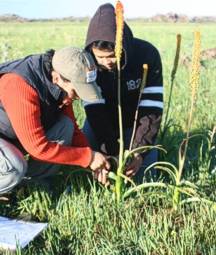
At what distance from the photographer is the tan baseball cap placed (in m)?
2.73

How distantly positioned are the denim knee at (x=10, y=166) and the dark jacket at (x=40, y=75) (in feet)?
0.90

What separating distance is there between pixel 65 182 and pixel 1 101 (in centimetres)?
71

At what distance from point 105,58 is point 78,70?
1.33 feet

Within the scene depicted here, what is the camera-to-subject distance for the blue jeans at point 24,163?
2.96 metres

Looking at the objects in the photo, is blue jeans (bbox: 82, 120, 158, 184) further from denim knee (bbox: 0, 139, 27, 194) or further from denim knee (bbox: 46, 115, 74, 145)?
denim knee (bbox: 0, 139, 27, 194)

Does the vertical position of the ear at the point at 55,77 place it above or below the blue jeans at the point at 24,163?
above

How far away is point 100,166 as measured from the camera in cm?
301

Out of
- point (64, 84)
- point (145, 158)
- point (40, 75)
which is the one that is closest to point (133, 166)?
point (145, 158)

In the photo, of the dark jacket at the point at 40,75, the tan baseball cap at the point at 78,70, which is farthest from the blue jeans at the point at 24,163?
the tan baseball cap at the point at 78,70

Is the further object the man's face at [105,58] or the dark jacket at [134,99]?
the dark jacket at [134,99]

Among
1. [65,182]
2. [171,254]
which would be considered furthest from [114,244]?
[65,182]

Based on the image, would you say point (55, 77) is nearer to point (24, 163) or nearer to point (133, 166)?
point (24, 163)

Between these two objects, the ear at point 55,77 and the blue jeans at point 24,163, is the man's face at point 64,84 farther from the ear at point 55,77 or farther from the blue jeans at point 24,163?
the blue jeans at point 24,163

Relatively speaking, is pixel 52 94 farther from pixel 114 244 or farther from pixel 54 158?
pixel 114 244
